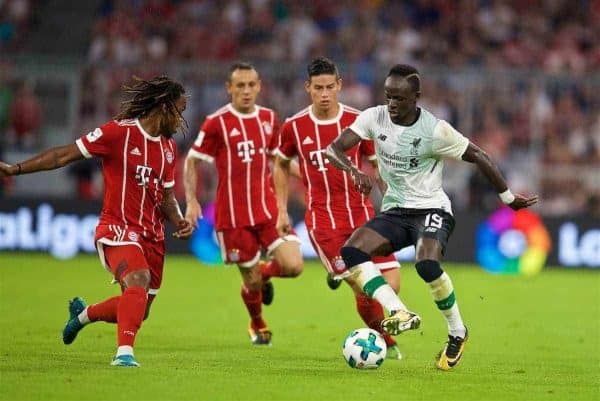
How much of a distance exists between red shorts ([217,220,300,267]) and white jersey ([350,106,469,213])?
99.7 inches

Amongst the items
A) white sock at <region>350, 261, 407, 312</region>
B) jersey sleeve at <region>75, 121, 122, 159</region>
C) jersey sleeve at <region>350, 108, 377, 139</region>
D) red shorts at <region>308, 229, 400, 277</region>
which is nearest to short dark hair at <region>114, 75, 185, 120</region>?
jersey sleeve at <region>75, 121, 122, 159</region>

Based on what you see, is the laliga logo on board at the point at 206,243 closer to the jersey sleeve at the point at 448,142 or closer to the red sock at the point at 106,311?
the red sock at the point at 106,311

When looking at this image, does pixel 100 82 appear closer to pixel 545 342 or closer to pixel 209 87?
pixel 209 87

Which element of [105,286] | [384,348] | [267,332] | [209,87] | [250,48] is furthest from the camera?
[250,48]

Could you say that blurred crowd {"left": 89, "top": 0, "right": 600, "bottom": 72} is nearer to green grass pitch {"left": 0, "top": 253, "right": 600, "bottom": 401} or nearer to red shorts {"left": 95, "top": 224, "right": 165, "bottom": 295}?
green grass pitch {"left": 0, "top": 253, "right": 600, "bottom": 401}

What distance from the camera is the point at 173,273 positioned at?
19656 millimetres

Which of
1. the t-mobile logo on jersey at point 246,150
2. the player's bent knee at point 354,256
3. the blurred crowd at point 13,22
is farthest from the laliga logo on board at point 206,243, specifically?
the player's bent knee at point 354,256

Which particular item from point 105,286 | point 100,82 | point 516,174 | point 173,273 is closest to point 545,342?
point 105,286

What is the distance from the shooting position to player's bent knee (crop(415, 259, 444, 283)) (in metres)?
9.82

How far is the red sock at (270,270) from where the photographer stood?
1276 cm

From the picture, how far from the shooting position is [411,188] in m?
10.3

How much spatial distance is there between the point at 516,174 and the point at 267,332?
11.3 m

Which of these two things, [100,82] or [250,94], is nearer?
[250,94]

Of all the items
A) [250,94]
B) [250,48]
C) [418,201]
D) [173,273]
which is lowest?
[173,273]
